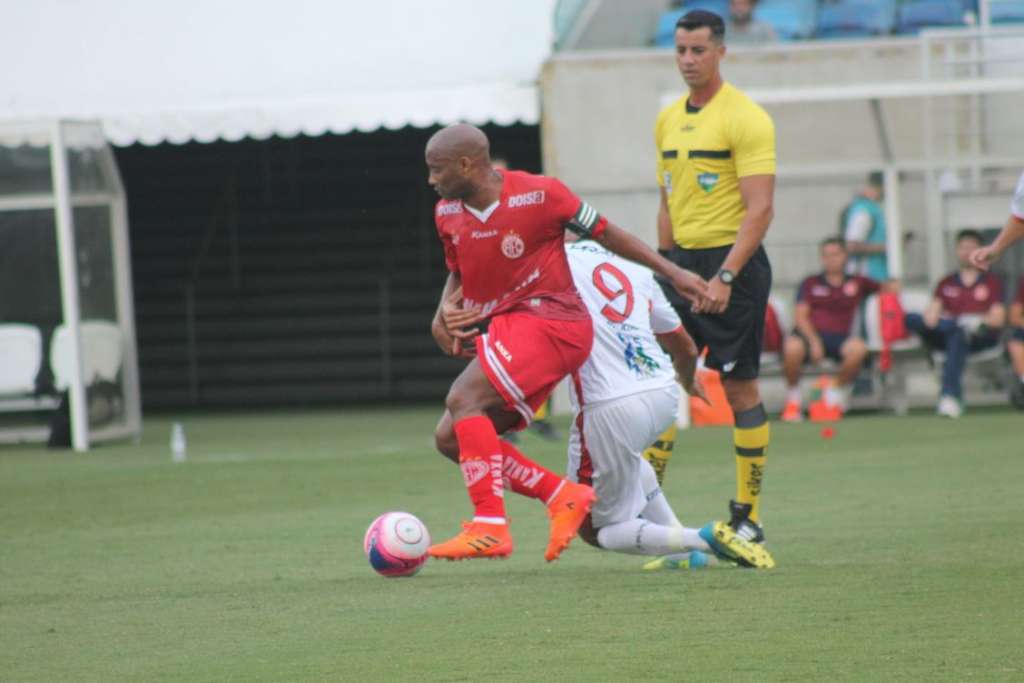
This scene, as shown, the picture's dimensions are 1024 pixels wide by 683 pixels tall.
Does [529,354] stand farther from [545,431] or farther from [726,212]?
[545,431]

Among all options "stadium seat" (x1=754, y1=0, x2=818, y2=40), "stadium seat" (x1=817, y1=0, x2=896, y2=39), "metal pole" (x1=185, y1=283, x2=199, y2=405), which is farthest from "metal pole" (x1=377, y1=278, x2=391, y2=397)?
"stadium seat" (x1=817, y1=0, x2=896, y2=39)

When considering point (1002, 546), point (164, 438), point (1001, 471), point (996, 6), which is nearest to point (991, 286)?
point (996, 6)

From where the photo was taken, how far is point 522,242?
6652mm

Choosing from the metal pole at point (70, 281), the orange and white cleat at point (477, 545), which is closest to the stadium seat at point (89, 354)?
the metal pole at point (70, 281)

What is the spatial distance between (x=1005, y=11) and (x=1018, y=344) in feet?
13.8

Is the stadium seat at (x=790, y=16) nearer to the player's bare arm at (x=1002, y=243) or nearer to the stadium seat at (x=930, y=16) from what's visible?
the stadium seat at (x=930, y=16)

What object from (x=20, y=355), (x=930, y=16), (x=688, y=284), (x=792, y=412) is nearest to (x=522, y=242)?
(x=688, y=284)

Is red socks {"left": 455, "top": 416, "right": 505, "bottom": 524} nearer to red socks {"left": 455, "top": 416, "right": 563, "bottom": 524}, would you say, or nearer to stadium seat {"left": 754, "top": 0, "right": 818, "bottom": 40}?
red socks {"left": 455, "top": 416, "right": 563, "bottom": 524}

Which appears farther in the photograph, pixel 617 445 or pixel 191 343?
pixel 191 343

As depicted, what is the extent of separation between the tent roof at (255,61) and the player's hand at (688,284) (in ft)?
33.4

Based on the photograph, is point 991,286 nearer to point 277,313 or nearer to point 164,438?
point 164,438

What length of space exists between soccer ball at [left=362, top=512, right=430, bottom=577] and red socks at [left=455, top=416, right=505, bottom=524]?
0.42 m

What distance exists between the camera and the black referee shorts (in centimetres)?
775

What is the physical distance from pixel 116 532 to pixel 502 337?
3592 millimetres
